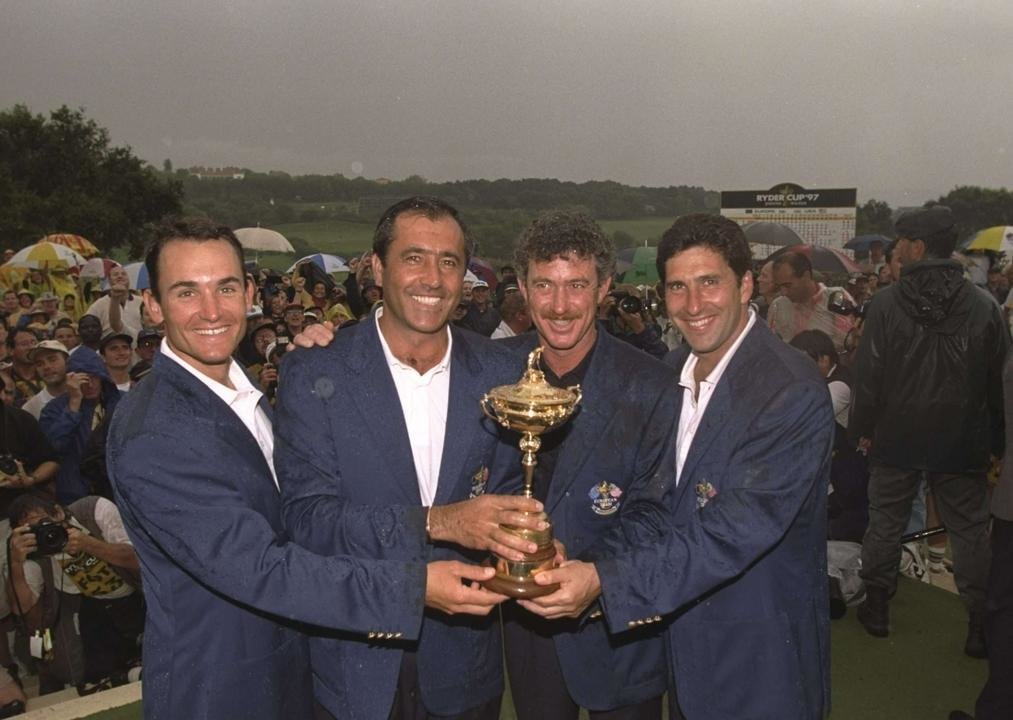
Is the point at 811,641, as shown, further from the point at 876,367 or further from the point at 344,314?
the point at 344,314

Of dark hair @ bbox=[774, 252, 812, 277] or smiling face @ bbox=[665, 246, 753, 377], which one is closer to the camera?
smiling face @ bbox=[665, 246, 753, 377]

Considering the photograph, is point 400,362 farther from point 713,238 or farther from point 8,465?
point 8,465

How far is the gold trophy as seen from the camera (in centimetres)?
222

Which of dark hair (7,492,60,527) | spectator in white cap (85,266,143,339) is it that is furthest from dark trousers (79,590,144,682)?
spectator in white cap (85,266,143,339)

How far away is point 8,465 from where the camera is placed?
4.74 meters

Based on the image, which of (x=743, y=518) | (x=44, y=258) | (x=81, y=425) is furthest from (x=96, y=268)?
(x=743, y=518)

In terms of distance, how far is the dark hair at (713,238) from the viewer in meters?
2.63

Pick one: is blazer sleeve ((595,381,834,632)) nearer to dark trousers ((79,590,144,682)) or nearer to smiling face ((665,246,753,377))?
smiling face ((665,246,753,377))

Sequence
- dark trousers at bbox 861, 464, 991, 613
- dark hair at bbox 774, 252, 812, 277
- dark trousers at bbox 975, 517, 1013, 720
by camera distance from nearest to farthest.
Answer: dark trousers at bbox 975, 517, 1013, 720, dark trousers at bbox 861, 464, 991, 613, dark hair at bbox 774, 252, 812, 277

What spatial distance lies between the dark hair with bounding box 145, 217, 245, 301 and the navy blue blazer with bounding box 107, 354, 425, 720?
33cm

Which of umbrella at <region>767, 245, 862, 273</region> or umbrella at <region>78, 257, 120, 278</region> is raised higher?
umbrella at <region>767, 245, 862, 273</region>

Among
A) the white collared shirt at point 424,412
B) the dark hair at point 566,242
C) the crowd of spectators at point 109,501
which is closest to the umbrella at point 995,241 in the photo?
the crowd of spectators at point 109,501

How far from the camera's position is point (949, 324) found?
A: 15.0 ft

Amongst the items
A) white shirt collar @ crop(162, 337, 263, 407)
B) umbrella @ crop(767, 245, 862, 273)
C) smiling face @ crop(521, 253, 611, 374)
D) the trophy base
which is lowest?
the trophy base
